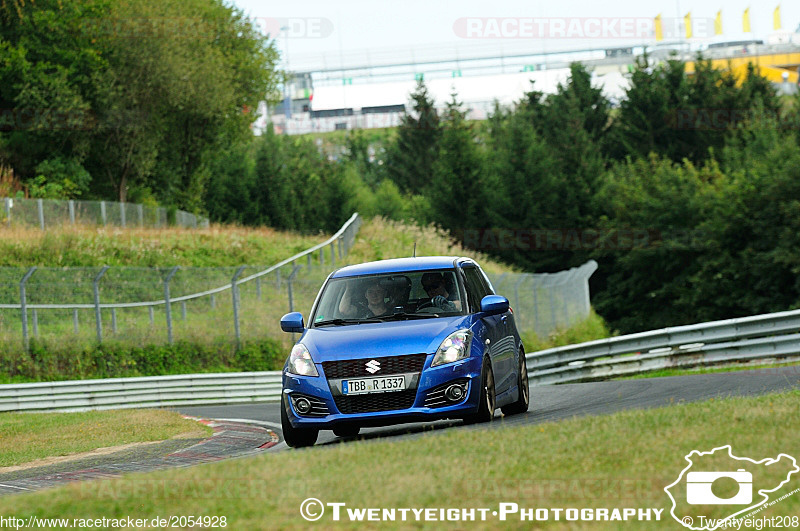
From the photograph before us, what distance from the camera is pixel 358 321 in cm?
1128

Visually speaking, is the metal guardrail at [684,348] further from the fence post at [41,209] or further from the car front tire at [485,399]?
the fence post at [41,209]

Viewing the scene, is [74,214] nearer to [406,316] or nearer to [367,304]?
[367,304]

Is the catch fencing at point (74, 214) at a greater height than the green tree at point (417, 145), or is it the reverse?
the green tree at point (417, 145)

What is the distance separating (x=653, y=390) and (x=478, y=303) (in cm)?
371

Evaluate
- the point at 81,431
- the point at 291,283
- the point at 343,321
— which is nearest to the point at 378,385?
the point at 343,321

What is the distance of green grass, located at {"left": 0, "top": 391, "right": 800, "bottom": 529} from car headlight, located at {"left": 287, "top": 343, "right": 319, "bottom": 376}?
2229 mm

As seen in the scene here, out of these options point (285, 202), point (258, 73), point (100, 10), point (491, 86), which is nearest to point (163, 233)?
point (100, 10)

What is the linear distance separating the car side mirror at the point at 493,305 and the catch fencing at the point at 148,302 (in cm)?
1582

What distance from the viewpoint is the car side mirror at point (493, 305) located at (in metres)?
11.5

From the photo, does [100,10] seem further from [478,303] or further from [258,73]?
[478,303]

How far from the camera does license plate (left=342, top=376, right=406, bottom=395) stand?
10391 mm

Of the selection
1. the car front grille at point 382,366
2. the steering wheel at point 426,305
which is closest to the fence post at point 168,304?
the steering wheel at point 426,305

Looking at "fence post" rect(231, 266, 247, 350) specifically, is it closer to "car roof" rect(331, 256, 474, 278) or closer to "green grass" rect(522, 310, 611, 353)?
"green grass" rect(522, 310, 611, 353)

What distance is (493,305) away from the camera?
452 inches
